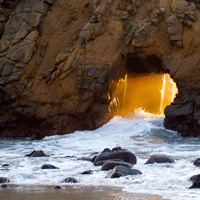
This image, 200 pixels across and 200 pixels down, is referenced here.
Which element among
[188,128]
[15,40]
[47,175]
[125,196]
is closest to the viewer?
[125,196]

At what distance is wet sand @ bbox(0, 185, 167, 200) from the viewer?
15.9 feet

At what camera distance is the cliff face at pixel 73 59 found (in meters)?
16.0

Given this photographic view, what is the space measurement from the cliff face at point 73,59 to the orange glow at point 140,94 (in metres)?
1.43

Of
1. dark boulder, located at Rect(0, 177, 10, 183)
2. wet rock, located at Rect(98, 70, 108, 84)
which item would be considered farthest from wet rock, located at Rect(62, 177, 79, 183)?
wet rock, located at Rect(98, 70, 108, 84)

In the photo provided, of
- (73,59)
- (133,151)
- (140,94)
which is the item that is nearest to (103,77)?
(73,59)

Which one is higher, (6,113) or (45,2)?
(45,2)

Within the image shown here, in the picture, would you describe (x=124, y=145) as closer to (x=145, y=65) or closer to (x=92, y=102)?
(x=92, y=102)

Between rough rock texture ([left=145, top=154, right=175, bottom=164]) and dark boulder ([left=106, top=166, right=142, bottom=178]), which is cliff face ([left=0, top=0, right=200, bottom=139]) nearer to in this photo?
rough rock texture ([left=145, top=154, right=175, bottom=164])

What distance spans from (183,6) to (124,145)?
19.9ft

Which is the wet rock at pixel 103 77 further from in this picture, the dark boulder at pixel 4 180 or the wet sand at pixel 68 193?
the wet sand at pixel 68 193

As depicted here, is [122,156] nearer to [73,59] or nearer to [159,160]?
[159,160]

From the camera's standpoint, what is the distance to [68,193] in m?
5.25

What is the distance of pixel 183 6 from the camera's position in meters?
15.2

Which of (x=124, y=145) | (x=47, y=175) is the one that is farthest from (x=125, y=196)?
(x=124, y=145)
